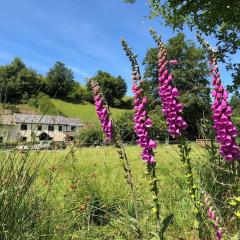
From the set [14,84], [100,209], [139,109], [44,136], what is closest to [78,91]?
[14,84]

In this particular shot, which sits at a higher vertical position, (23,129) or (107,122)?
(107,122)

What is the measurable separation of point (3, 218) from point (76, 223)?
153 centimetres

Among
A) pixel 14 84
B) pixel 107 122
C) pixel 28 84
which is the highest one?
pixel 28 84

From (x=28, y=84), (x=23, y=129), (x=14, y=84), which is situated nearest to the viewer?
(x=23, y=129)

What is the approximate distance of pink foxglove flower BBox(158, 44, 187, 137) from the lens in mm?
3824

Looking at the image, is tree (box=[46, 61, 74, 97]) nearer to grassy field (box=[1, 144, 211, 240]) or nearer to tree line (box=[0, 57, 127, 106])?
tree line (box=[0, 57, 127, 106])

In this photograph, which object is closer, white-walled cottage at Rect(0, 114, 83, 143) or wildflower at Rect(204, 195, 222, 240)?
wildflower at Rect(204, 195, 222, 240)

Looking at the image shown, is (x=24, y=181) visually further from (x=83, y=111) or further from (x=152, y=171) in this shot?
(x=83, y=111)

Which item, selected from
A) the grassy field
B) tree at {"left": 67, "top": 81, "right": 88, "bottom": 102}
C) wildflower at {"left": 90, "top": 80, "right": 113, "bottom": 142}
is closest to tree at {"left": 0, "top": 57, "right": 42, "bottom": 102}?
tree at {"left": 67, "top": 81, "right": 88, "bottom": 102}

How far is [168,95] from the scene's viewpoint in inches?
150

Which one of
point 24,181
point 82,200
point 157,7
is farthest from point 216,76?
point 157,7

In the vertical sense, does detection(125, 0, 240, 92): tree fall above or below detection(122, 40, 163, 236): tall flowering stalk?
above

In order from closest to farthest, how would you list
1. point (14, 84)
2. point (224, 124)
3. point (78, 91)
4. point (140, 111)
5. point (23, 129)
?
point (224, 124) < point (140, 111) < point (23, 129) < point (14, 84) < point (78, 91)

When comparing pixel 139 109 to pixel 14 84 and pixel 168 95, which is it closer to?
pixel 168 95
